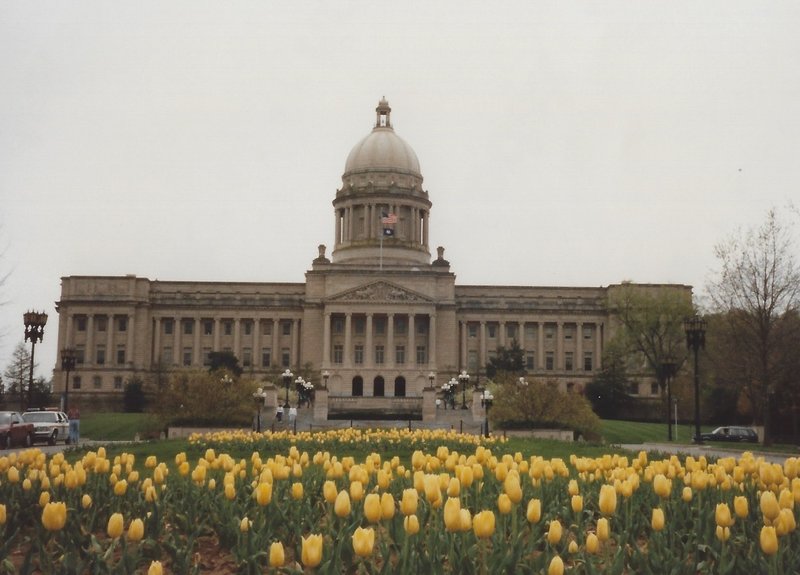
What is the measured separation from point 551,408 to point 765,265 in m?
12.4

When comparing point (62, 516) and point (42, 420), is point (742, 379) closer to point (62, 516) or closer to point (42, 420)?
point (42, 420)

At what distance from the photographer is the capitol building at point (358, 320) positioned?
98.1m

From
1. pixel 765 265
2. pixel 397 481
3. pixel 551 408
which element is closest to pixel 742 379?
pixel 765 265

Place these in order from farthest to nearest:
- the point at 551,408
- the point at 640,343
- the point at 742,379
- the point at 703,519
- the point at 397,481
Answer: the point at 640,343, the point at 742,379, the point at 551,408, the point at 397,481, the point at 703,519

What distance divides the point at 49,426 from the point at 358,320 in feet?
199

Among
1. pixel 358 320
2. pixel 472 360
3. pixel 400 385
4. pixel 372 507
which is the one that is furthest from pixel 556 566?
pixel 472 360

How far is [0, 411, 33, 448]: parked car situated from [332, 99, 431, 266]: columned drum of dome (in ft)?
226

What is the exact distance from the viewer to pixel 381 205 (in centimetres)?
10962

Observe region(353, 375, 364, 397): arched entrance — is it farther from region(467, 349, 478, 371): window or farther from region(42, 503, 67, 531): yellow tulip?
region(42, 503, 67, 531): yellow tulip

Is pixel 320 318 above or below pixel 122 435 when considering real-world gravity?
above

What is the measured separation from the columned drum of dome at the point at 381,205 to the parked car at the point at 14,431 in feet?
226

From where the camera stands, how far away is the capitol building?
9812cm

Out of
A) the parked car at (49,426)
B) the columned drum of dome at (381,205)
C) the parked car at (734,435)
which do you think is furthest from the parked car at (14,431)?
the columned drum of dome at (381,205)

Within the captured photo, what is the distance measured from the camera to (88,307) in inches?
4026
